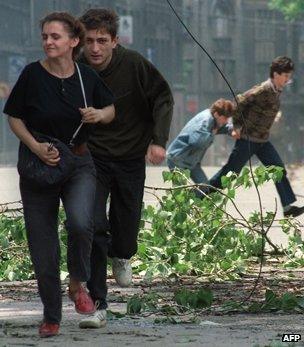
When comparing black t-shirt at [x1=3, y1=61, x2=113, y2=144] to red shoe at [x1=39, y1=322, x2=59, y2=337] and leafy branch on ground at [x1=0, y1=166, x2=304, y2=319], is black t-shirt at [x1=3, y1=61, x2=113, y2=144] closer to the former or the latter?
red shoe at [x1=39, y1=322, x2=59, y2=337]

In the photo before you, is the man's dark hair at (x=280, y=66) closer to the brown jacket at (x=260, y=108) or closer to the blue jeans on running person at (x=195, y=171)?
the brown jacket at (x=260, y=108)

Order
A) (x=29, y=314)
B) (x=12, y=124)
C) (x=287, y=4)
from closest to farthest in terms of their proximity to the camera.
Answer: (x=12, y=124) < (x=29, y=314) < (x=287, y=4)

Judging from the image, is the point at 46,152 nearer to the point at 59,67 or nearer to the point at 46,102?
the point at 46,102

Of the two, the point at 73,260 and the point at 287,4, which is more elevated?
the point at 73,260

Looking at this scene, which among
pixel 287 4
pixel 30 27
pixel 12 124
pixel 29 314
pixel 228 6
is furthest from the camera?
pixel 228 6

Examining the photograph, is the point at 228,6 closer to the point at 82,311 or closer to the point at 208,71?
the point at 208,71

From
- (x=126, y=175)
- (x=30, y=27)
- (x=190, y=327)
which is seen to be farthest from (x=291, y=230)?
(x=30, y=27)

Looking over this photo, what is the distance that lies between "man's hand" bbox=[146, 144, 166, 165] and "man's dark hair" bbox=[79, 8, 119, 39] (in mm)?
606

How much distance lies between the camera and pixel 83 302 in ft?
23.3

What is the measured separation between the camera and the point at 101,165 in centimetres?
830

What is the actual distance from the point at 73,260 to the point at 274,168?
4723 millimetres

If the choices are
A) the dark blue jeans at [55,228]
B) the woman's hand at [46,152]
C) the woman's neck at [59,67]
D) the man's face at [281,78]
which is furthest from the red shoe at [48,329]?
the man's face at [281,78]

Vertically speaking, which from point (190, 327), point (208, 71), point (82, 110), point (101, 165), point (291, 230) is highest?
point (82, 110)

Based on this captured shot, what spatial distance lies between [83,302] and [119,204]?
1.56 metres
